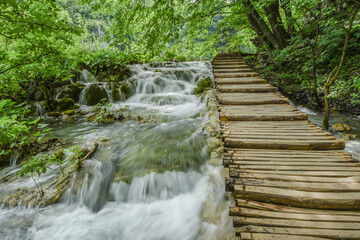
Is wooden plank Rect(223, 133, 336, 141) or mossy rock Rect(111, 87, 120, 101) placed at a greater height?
mossy rock Rect(111, 87, 120, 101)

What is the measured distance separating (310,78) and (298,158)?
5.06m

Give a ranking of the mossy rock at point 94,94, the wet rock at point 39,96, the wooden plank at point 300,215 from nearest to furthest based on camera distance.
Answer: the wooden plank at point 300,215, the wet rock at point 39,96, the mossy rock at point 94,94

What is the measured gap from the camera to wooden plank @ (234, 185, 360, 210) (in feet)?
4.49

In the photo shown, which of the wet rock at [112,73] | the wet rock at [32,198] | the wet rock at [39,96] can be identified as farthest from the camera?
the wet rock at [112,73]

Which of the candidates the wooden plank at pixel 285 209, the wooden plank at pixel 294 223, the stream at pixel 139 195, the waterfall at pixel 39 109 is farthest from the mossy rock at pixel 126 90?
the wooden plank at pixel 294 223

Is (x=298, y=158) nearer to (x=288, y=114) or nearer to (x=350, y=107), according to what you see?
(x=288, y=114)

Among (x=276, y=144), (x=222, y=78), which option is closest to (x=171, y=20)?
A: (x=222, y=78)

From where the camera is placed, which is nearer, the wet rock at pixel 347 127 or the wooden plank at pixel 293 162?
the wooden plank at pixel 293 162

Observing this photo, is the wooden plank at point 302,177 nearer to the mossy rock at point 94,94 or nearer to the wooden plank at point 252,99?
the wooden plank at point 252,99

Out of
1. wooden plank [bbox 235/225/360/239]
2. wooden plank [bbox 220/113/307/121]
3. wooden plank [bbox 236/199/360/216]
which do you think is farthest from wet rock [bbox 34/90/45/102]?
→ wooden plank [bbox 235/225/360/239]

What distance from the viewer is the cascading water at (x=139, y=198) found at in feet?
7.95

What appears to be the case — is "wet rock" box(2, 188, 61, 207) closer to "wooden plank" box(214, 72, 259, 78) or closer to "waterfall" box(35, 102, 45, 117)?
"waterfall" box(35, 102, 45, 117)

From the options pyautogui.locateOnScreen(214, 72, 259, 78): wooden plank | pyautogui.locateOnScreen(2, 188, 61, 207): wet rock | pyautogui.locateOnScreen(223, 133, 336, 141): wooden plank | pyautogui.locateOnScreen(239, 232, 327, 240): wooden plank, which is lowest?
pyautogui.locateOnScreen(2, 188, 61, 207): wet rock

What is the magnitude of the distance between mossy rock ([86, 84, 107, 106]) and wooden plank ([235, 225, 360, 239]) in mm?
8103
